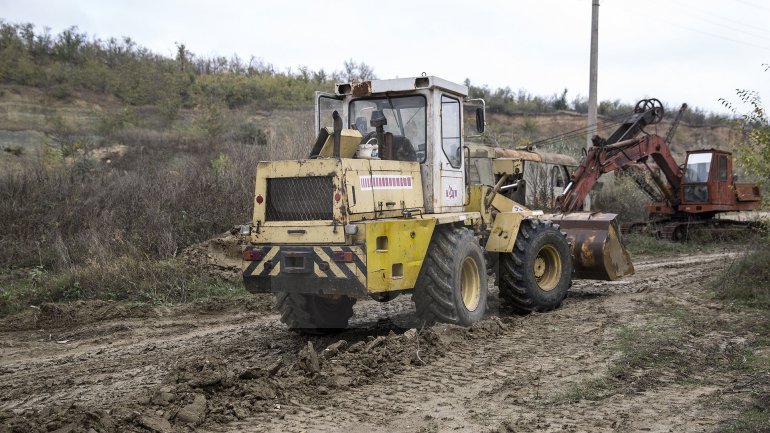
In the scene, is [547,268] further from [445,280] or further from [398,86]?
[398,86]

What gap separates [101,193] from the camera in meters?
12.9

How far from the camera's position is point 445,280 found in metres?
7.50

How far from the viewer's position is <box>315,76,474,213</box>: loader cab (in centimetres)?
782

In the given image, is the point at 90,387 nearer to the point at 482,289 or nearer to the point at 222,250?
the point at 482,289

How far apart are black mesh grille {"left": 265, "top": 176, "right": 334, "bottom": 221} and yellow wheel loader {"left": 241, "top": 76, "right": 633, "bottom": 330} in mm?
11

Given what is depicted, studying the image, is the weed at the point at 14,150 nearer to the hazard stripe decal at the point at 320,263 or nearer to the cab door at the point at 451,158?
the hazard stripe decal at the point at 320,263

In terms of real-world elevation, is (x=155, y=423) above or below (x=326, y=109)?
below

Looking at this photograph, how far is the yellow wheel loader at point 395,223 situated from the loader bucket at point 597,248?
0.64 metres

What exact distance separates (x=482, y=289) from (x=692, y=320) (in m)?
2.43

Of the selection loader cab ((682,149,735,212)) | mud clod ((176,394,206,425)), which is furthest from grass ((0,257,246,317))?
loader cab ((682,149,735,212))

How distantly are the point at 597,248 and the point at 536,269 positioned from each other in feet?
4.09

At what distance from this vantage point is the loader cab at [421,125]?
782cm

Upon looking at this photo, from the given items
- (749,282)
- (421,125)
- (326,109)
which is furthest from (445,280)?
(749,282)

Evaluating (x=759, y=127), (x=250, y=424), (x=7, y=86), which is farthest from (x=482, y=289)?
(x=7, y=86)
